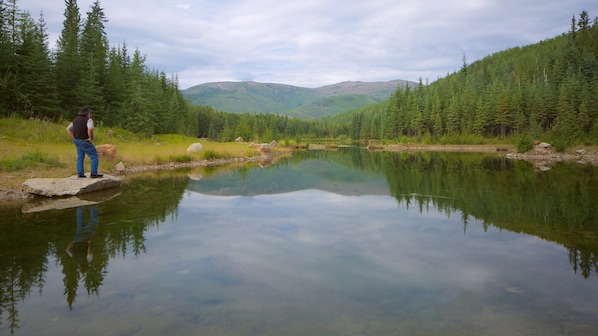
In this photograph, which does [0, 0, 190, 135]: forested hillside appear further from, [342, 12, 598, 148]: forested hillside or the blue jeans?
[342, 12, 598, 148]: forested hillside

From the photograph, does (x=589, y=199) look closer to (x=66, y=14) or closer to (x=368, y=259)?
(x=368, y=259)

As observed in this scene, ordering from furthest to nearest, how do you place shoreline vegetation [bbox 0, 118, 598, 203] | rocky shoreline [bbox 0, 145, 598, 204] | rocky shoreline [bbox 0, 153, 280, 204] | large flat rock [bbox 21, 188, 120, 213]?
shoreline vegetation [bbox 0, 118, 598, 203] → rocky shoreline [bbox 0, 145, 598, 204] → rocky shoreline [bbox 0, 153, 280, 204] → large flat rock [bbox 21, 188, 120, 213]

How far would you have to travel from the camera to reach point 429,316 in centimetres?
495

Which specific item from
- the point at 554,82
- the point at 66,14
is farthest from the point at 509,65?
the point at 66,14

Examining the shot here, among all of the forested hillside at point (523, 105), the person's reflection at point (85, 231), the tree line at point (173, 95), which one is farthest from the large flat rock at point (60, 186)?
the forested hillside at point (523, 105)

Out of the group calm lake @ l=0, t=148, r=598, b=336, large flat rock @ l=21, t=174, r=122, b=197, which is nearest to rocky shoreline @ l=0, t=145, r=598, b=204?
large flat rock @ l=21, t=174, r=122, b=197

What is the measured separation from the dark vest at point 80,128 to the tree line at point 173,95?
20.7 m

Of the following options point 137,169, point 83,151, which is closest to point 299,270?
point 83,151

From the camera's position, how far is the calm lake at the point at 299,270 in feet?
15.8

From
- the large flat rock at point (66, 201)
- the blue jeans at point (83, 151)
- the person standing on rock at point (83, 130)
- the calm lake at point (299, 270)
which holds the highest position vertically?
the person standing on rock at point (83, 130)

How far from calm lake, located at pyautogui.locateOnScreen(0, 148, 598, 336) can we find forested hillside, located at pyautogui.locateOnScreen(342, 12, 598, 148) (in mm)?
48361

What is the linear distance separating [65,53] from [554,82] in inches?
3867

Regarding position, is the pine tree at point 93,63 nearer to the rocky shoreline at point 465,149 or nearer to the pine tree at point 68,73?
the pine tree at point 68,73

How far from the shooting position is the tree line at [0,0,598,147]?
107 ft
